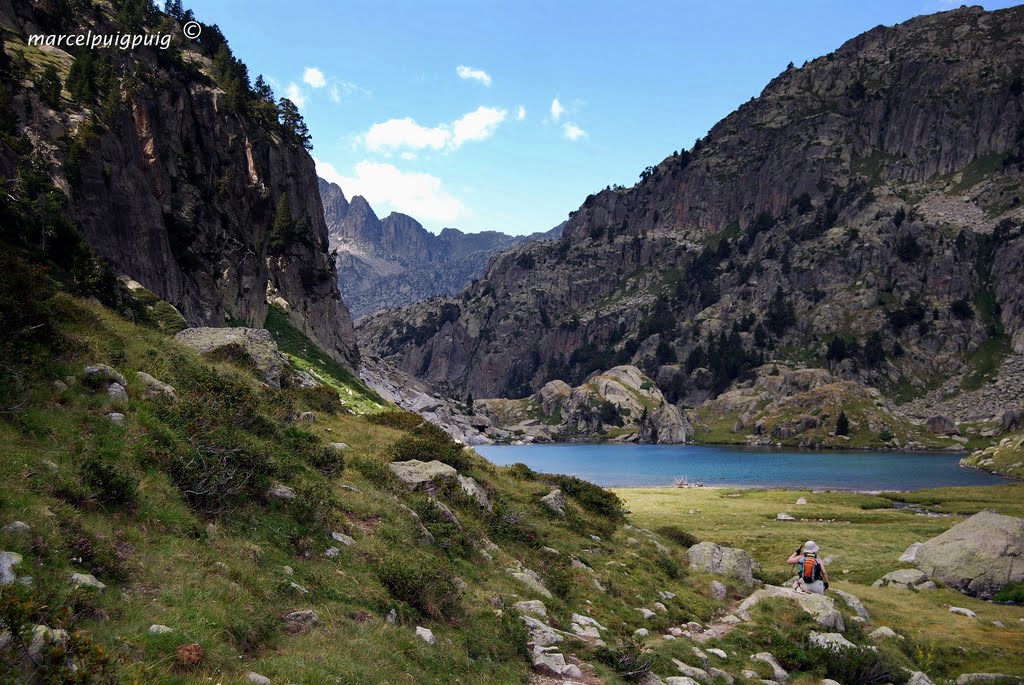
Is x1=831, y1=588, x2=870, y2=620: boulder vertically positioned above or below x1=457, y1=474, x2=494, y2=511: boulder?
below

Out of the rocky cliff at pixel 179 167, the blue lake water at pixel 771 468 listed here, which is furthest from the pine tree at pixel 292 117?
the blue lake water at pixel 771 468

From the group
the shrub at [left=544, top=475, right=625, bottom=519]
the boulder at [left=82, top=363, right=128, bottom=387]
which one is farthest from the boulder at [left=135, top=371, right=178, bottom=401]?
the shrub at [left=544, top=475, right=625, bottom=519]

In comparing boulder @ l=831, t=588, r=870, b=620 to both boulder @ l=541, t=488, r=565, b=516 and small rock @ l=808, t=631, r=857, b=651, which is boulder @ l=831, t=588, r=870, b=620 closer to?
small rock @ l=808, t=631, r=857, b=651

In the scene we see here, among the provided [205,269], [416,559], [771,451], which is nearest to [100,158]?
[205,269]

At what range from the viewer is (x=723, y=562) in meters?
29.5

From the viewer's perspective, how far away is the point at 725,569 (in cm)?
2897

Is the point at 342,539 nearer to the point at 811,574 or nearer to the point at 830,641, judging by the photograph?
the point at 830,641

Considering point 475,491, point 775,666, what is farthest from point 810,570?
point 475,491

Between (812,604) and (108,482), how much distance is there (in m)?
23.3

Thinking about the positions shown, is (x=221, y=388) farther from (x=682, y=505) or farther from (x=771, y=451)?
(x=771, y=451)

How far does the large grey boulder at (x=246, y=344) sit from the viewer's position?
95.9 feet

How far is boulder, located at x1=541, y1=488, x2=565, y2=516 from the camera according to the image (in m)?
28.7

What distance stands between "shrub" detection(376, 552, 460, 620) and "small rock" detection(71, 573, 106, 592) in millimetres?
6275

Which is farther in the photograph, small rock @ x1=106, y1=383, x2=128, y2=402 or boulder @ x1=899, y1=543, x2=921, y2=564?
boulder @ x1=899, y1=543, x2=921, y2=564
